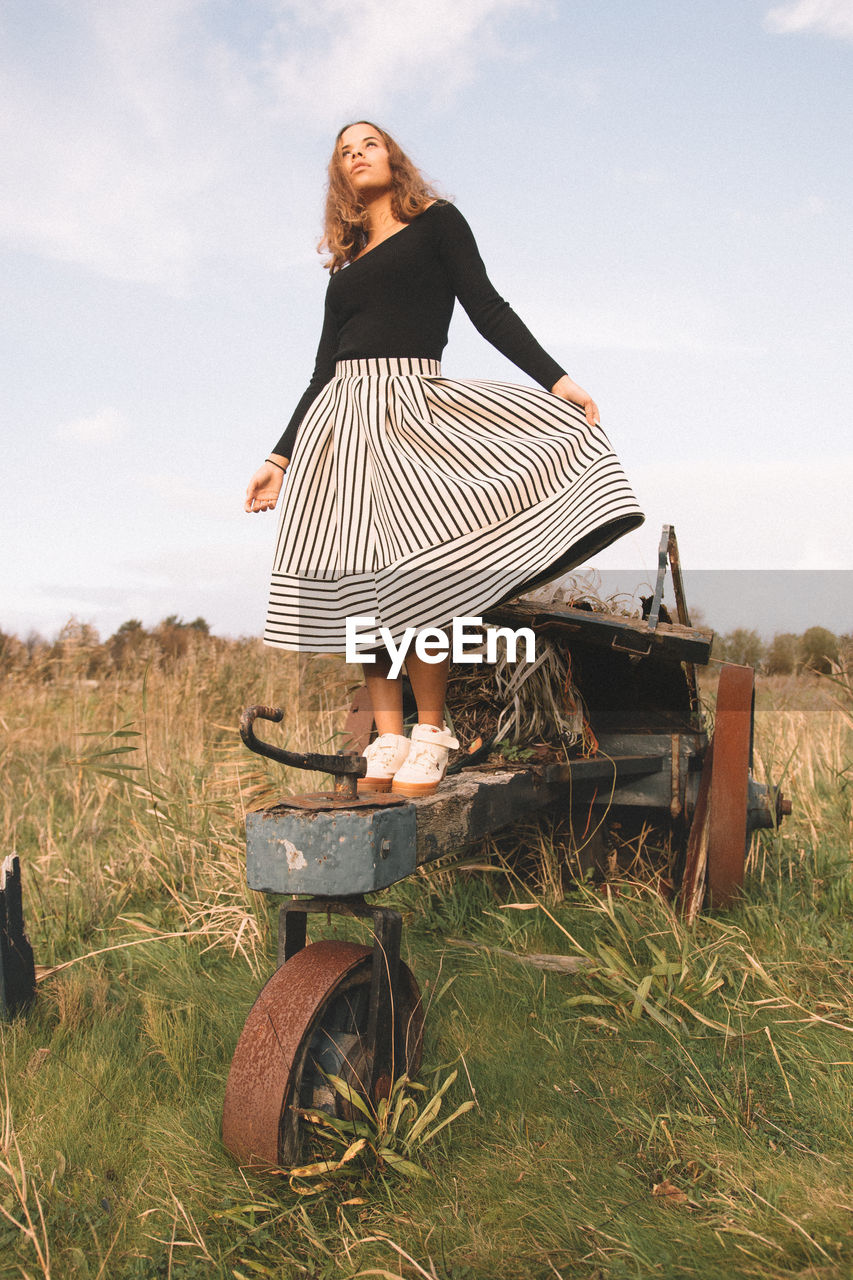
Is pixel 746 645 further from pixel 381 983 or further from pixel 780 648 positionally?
pixel 381 983

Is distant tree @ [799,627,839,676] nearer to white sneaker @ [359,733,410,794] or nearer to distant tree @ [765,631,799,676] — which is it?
distant tree @ [765,631,799,676]

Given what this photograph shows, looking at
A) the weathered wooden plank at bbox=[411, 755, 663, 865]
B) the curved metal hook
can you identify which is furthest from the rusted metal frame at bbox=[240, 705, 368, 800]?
the weathered wooden plank at bbox=[411, 755, 663, 865]

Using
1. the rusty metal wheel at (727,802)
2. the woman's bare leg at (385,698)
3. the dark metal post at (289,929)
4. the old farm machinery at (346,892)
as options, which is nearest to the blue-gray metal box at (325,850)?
the old farm machinery at (346,892)

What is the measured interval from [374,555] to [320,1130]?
128 cm

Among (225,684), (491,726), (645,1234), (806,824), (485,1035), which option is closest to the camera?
(645,1234)

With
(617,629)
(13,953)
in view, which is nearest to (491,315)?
(617,629)

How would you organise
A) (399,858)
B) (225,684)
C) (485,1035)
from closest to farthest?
1. (399,858)
2. (485,1035)
3. (225,684)

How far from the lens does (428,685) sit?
2355mm

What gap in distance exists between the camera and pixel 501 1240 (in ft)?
4.98

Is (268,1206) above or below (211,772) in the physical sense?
below

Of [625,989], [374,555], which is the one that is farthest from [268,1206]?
[374,555]

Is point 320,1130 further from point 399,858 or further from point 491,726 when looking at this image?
point 491,726

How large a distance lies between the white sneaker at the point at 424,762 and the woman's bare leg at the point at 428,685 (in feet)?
0.25

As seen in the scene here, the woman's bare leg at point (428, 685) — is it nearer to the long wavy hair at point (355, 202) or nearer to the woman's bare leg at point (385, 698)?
the woman's bare leg at point (385, 698)
